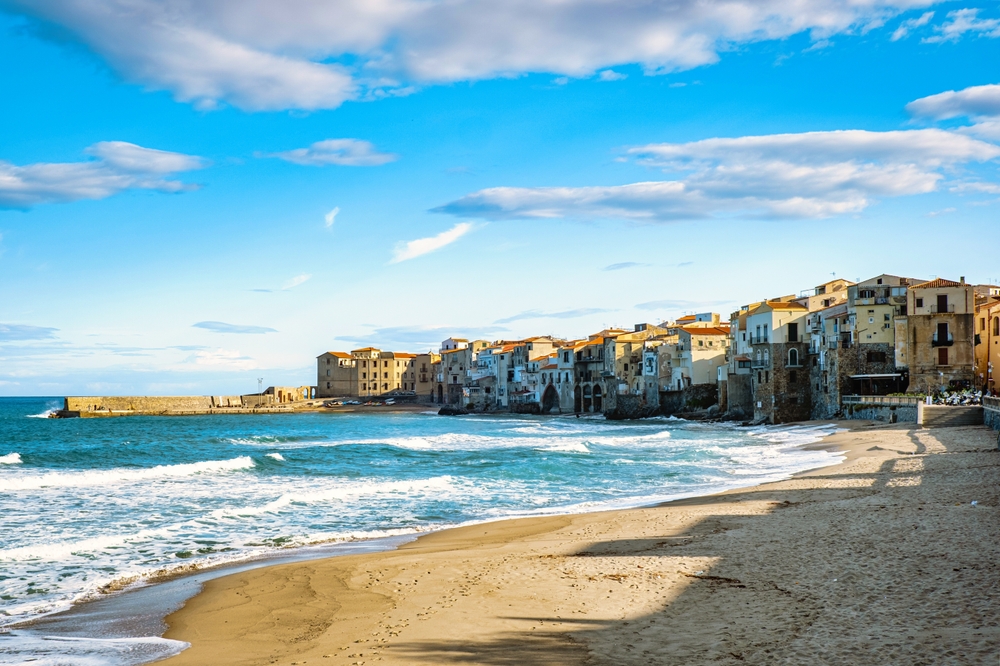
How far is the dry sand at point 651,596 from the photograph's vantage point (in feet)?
26.4

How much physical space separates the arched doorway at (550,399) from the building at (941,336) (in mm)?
51085

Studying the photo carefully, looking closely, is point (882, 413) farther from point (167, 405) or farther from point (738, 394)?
point (167, 405)

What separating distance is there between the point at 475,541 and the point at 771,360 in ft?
168

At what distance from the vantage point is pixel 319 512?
21141 millimetres

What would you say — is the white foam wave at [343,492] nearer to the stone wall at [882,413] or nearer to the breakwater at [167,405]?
the stone wall at [882,413]

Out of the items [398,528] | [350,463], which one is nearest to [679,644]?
[398,528]

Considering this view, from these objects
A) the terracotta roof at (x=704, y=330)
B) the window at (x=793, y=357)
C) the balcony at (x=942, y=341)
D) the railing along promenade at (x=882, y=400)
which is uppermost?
the terracotta roof at (x=704, y=330)

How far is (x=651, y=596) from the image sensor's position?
33.8 ft

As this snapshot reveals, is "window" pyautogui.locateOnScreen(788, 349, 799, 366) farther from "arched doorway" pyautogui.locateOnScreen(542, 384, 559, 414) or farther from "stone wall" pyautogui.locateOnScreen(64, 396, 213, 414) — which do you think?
"stone wall" pyautogui.locateOnScreen(64, 396, 213, 414)

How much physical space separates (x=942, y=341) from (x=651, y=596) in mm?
50538

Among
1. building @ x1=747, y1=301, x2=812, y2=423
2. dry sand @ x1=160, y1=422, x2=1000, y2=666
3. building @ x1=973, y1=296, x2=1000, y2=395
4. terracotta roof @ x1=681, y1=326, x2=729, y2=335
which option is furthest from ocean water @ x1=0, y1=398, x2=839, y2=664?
terracotta roof @ x1=681, y1=326, x2=729, y2=335

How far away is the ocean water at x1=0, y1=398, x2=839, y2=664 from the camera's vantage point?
1334cm

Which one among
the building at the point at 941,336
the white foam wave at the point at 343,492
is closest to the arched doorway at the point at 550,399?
the building at the point at 941,336

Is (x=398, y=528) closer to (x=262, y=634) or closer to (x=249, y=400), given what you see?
(x=262, y=634)
